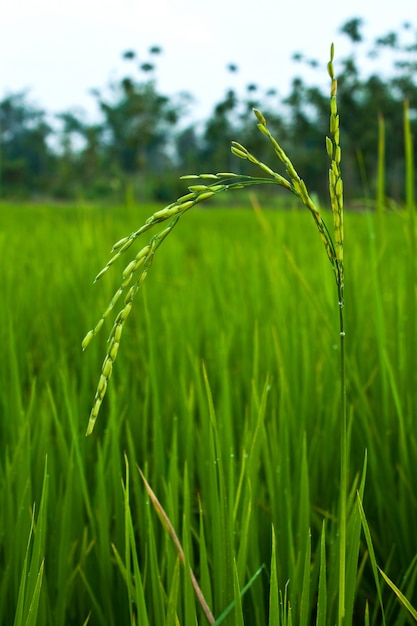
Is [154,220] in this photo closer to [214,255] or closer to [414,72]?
[214,255]

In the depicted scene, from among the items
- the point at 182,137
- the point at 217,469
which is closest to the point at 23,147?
the point at 182,137

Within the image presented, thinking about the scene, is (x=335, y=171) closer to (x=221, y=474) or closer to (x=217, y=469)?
(x=221, y=474)

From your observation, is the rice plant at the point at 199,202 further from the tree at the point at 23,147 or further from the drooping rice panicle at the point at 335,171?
the tree at the point at 23,147

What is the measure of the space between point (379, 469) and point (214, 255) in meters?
1.63

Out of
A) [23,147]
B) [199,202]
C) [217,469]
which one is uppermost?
[23,147]

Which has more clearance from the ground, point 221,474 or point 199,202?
point 199,202

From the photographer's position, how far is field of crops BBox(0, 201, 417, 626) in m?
0.53

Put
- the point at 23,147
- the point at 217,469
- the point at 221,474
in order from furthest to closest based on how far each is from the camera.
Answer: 1. the point at 23,147
2. the point at 217,469
3. the point at 221,474

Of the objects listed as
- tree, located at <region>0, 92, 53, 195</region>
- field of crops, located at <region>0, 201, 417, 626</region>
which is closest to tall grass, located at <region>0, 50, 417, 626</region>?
field of crops, located at <region>0, 201, 417, 626</region>

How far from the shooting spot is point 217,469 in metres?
0.69

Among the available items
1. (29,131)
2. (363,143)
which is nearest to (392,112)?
(363,143)

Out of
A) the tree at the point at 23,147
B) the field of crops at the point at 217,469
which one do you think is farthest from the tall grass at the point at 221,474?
the tree at the point at 23,147

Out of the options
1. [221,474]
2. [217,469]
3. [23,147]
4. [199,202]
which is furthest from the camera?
[23,147]

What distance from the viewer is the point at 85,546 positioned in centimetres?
65
